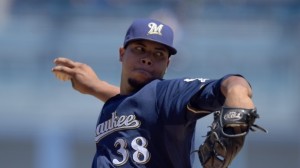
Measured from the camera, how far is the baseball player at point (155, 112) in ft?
7.48

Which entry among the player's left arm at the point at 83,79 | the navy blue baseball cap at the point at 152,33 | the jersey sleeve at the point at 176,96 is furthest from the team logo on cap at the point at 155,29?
the player's left arm at the point at 83,79

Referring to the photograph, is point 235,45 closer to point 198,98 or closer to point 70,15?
point 70,15

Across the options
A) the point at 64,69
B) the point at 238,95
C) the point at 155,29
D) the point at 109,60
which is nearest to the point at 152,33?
the point at 155,29

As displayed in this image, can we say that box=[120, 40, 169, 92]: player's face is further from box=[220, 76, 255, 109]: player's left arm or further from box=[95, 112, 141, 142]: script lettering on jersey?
box=[220, 76, 255, 109]: player's left arm

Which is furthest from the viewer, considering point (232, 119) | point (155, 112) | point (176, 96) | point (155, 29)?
point (155, 29)

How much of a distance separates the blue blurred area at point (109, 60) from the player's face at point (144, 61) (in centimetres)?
440

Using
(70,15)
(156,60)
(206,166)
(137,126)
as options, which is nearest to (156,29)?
(156,60)

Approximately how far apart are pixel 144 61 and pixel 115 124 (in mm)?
261

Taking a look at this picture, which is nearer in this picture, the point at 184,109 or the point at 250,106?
the point at 250,106

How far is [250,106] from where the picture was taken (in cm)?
213

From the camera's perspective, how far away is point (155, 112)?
2.65m

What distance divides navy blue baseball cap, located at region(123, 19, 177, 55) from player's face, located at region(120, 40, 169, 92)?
0.09 ft

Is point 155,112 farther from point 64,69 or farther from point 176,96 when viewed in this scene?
point 64,69

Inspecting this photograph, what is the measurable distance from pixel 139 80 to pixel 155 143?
28 cm
